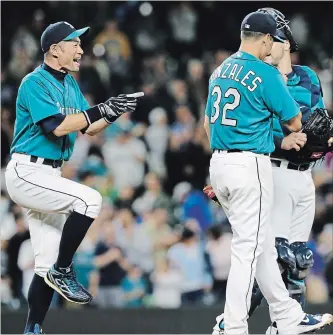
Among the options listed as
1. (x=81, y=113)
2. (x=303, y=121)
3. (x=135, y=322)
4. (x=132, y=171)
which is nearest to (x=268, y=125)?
(x=303, y=121)

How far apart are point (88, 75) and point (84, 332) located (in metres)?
5.33

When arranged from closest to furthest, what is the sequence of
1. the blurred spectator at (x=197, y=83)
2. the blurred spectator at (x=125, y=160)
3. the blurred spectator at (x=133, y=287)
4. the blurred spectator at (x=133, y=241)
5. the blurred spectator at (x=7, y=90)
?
1. the blurred spectator at (x=133, y=287)
2. the blurred spectator at (x=133, y=241)
3. the blurred spectator at (x=125, y=160)
4. the blurred spectator at (x=7, y=90)
5. the blurred spectator at (x=197, y=83)

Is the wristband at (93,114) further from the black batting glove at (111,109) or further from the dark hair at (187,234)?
the dark hair at (187,234)

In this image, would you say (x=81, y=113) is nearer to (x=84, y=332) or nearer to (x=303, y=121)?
(x=303, y=121)

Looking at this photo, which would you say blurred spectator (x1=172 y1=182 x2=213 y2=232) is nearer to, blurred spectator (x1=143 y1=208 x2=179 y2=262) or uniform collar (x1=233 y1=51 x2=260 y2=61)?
blurred spectator (x1=143 y1=208 x2=179 y2=262)

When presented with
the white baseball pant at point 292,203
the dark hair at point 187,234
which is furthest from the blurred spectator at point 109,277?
the white baseball pant at point 292,203

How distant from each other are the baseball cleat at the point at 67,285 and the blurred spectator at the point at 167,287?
136 inches

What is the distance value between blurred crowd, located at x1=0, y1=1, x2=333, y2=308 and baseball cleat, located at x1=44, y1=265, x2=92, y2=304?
3.43 meters

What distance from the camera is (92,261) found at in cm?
1038

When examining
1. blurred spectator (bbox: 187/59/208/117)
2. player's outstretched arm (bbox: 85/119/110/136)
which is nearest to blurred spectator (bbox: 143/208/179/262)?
blurred spectator (bbox: 187/59/208/117)

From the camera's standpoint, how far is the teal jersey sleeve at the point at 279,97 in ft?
20.9

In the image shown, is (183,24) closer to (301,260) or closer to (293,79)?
(293,79)

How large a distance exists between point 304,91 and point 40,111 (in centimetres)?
200

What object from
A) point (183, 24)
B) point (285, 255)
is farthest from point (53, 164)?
point (183, 24)
